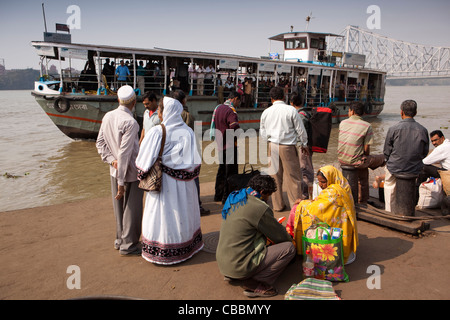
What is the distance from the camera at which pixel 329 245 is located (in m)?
2.88

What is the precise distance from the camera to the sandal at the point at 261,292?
2.71m

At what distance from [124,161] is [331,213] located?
6.61 feet

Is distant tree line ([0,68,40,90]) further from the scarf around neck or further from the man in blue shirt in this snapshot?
the scarf around neck

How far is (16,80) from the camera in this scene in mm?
91312

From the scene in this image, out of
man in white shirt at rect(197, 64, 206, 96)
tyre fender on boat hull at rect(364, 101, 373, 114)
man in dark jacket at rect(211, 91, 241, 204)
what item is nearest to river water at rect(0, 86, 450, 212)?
man in white shirt at rect(197, 64, 206, 96)

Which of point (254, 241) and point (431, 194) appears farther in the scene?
point (431, 194)

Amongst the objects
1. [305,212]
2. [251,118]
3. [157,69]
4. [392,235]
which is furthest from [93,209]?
[251,118]

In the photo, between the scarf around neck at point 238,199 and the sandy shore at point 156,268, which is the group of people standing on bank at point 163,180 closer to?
the sandy shore at point 156,268

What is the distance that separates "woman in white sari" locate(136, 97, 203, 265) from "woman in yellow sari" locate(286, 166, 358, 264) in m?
1.06

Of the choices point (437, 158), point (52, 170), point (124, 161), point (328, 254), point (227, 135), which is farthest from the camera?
point (52, 170)

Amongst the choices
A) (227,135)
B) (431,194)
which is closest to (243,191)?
(227,135)

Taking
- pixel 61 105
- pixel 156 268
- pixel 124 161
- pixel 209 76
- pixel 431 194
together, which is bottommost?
pixel 156 268

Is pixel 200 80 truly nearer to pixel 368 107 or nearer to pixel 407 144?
pixel 407 144

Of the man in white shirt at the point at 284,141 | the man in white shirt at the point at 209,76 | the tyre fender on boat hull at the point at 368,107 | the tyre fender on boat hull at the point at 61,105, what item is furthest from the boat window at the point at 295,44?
the man in white shirt at the point at 284,141
